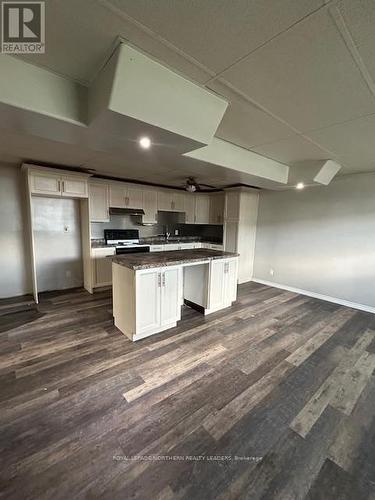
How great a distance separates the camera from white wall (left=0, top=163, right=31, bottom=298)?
378 cm

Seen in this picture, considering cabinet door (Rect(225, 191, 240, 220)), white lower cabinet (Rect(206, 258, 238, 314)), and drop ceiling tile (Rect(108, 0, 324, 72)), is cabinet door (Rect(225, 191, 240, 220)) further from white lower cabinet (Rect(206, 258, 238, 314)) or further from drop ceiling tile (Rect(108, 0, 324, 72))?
drop ceiling tile (Rect(108, 0, 324, 72))

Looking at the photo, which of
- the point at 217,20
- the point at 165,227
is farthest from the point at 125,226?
the point at 217,20

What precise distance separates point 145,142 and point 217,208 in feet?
13.9

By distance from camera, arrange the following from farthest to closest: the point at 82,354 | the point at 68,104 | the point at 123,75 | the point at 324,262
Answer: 1. the point at 324,262
2. the point at 82,354
3. the point at 68,104
4. the point at 123,75

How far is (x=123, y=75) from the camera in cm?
134

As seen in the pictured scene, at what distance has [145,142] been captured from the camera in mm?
1983

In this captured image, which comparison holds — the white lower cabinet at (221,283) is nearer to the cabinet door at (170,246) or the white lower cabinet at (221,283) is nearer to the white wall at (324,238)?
the white wall at (324,238)

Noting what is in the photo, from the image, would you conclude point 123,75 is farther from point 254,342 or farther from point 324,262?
point 324,262

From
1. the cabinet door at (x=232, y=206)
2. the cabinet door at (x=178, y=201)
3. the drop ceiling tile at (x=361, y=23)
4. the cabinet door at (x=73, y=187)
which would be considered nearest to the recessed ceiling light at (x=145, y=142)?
the drop ceiling tile at (x=361, y=23)

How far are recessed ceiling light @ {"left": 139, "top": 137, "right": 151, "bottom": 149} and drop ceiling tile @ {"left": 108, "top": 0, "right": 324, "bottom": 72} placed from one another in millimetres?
737

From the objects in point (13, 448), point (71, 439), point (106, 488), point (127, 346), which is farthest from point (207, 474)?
point (127, 346)

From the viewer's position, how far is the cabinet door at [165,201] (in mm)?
5448

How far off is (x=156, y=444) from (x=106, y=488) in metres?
0.35

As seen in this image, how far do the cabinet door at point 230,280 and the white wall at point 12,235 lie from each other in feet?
12.1
